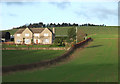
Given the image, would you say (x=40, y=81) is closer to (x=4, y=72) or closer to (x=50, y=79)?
(x=50, y=79)

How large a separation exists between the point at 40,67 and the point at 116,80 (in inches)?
264

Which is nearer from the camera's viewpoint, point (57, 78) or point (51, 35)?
point (57, 78)

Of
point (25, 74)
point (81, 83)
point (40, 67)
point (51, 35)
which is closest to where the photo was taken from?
point (81, 83)

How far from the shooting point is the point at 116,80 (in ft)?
38.1

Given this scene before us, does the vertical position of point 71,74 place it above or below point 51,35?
below

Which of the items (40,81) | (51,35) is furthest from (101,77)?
(51,35)

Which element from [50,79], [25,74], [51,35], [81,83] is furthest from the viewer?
[51,35]

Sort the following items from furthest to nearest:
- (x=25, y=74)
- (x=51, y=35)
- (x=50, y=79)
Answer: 1. (x=51, y=35)
2. (x=25, y=74)
3. (x=50, y=79)

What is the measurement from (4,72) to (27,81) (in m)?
A: 3.01

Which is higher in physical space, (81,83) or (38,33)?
(38,33)

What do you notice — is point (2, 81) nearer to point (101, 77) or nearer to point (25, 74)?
point (25, 74)

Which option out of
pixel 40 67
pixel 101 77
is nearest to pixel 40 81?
pixel 40 67

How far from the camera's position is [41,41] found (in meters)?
60.0

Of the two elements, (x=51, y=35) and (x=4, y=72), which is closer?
(x=4, y=72)
